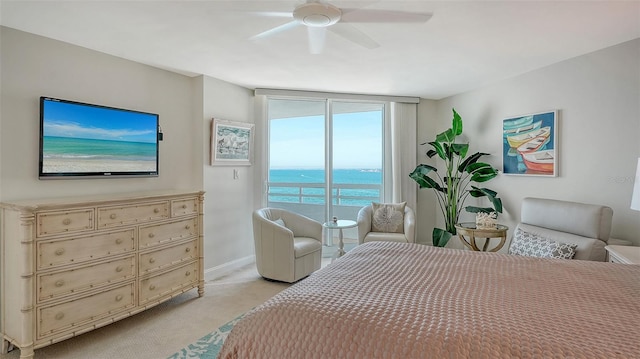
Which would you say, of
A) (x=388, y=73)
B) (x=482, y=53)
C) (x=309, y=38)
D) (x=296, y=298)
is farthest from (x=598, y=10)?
(x=296, y=298)

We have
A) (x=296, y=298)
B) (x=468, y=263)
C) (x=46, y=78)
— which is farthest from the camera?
(x=46, y=78)

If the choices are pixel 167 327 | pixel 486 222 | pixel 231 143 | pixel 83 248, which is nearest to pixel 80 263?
pixel 83 248

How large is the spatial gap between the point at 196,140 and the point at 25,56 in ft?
5.60

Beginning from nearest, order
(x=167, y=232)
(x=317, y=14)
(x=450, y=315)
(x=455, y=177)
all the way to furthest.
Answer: (x=450, y=315), (x=317, y=14), (x=167, y=232), (x=455, y=177)

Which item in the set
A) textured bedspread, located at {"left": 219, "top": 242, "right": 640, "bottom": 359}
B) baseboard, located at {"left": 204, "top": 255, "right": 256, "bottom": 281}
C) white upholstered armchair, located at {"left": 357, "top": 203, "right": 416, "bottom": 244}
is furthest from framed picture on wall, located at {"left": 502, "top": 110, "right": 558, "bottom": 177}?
baseboard, located at {"left": 204, "top": 255, "right": 256, "bottom": 281}

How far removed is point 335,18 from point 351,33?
333 millimetres

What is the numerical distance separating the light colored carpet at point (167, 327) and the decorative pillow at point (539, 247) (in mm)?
2511

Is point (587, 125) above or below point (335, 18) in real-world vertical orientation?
below

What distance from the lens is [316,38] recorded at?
269 cm

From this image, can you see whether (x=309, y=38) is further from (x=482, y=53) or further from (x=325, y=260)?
(x=325, y=260)

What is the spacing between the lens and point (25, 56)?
101 inches

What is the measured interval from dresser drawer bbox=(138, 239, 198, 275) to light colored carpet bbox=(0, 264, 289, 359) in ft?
1.49

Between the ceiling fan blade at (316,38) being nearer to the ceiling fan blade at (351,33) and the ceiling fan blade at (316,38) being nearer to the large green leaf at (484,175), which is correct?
the ceiling fan blade at (351,33)

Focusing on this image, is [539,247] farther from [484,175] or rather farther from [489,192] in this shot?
[484,175]
